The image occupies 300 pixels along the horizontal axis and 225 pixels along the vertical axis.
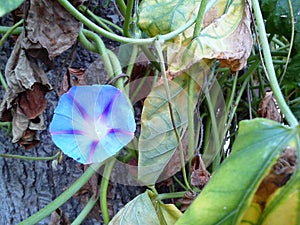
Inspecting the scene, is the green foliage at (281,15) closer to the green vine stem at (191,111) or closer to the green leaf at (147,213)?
the green vine stem at (191,111)

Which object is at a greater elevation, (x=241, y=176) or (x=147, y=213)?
(x=241, y=176)

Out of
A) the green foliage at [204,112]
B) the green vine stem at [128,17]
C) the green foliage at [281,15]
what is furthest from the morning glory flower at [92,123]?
the green foliage at [281,15]

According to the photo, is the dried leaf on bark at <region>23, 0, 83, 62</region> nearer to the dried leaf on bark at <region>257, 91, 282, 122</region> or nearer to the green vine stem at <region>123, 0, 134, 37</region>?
the green vine stem at <region>123, 0, 134, 37</region>

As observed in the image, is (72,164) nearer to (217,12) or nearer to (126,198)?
(126,198)

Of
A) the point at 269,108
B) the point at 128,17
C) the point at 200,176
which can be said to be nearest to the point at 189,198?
the point at 200,176

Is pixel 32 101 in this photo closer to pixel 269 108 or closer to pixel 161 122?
pixel 161 122
